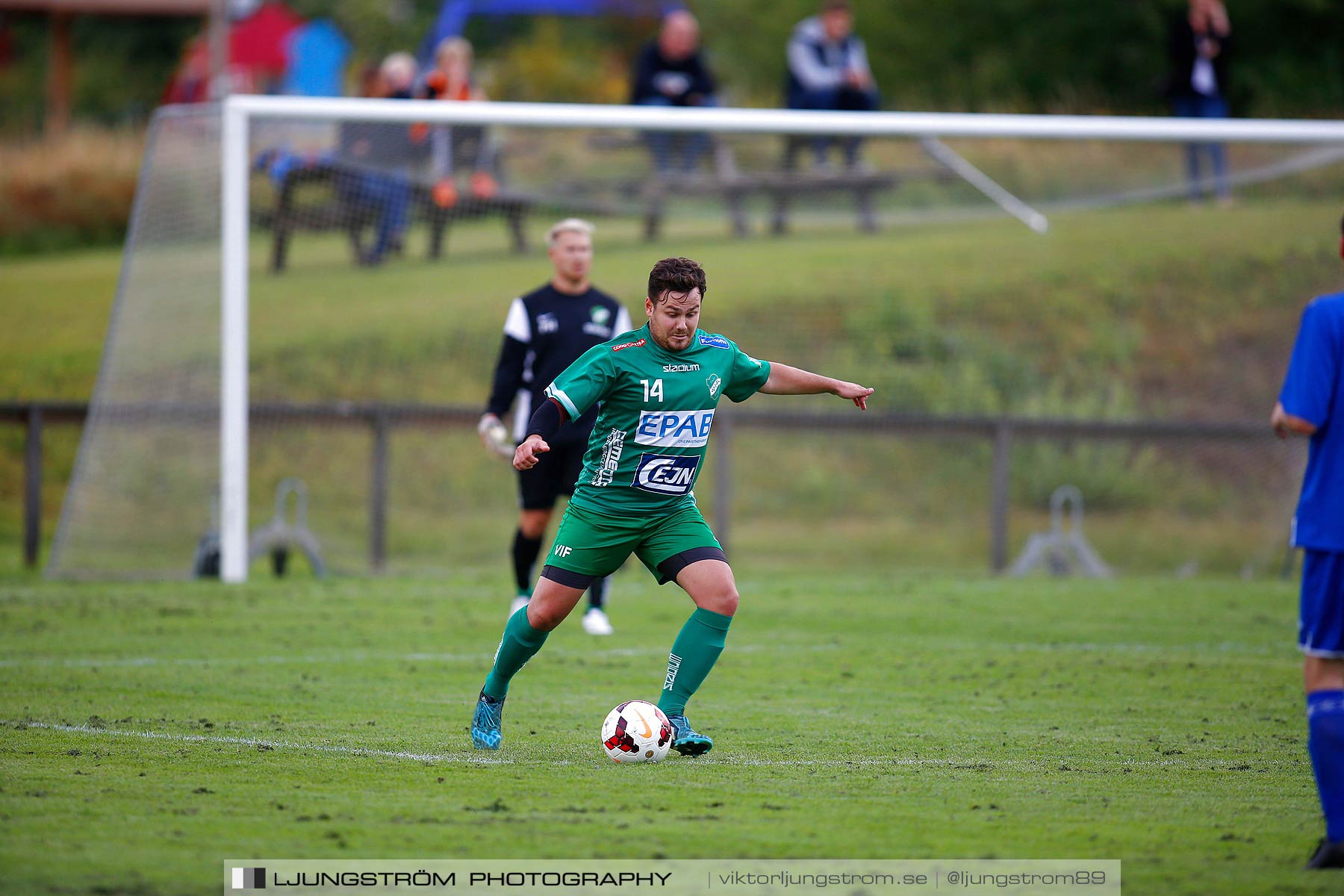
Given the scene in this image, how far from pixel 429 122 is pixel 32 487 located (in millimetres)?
5015

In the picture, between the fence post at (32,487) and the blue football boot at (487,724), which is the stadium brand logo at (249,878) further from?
the fence post at (32,487)

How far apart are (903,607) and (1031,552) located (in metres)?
2.97

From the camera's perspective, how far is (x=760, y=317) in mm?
15961

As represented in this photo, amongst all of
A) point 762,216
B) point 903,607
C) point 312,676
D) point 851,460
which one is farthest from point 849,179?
point 312,676

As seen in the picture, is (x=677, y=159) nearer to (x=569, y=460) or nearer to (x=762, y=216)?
(x=762, y=216)

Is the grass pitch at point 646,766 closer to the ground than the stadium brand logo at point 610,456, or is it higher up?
closer to the ground

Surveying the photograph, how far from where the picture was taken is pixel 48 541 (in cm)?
1567

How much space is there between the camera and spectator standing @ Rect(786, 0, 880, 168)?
52.5 ft

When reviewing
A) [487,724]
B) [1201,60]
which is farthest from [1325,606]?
[1201,60]

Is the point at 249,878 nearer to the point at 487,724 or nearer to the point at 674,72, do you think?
the point at 487,724

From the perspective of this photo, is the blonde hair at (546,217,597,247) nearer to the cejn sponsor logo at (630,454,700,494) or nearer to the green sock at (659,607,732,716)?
the cejn sponsor logo at (630,454,700,494)

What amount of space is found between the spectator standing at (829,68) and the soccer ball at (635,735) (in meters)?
11.2

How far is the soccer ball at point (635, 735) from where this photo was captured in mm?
6047

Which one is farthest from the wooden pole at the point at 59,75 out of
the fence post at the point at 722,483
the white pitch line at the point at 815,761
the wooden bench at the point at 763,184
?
the white pitch line at the point at 815,761
